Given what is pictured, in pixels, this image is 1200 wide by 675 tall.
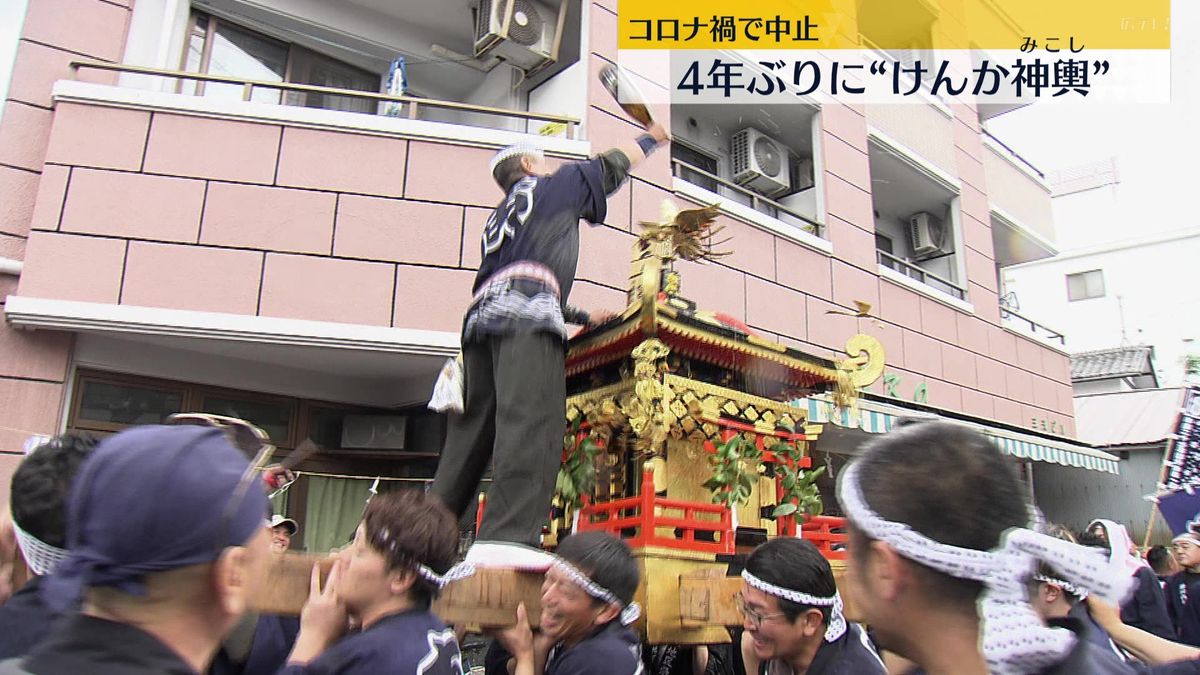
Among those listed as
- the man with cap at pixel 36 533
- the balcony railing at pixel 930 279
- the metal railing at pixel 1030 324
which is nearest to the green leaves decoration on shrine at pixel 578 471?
the man with cap at pixel 36 533

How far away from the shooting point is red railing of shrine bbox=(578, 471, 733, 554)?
12.4ft

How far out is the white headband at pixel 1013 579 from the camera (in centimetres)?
146

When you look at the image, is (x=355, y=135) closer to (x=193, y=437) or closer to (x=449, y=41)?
(x=449, y=41)

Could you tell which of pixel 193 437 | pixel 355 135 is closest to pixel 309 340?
pixel 355 135

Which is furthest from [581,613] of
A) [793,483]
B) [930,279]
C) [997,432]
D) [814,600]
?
[930,279]

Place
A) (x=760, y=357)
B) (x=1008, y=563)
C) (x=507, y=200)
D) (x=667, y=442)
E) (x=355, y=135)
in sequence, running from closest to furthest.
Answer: (x=1008, y=563)
(x=507, y=200)
(x=667, y=442)
(x=760, y=357)
(x=355, y=135)

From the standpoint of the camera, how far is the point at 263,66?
28.1ft

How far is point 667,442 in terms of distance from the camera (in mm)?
4262

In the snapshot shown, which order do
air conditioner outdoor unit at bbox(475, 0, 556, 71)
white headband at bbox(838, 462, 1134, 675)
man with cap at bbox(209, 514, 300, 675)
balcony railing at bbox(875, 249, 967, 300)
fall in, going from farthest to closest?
balcony railing at bbox(875, 249, 967, 300)
air conditioner outdoor unit at bbox(475, 0, 556, 71)
man with cap at bbox(209, 514, 300, 675)
white headband at bbox(838, 462, 1134, 675)

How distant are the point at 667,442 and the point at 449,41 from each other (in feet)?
21.9

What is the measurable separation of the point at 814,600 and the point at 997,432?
9476mm

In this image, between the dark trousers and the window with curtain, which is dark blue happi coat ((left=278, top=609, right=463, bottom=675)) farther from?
the window with curtain

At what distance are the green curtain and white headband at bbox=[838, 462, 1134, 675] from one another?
709 cm

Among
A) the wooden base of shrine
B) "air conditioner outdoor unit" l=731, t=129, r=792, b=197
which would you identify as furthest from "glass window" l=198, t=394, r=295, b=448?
"air conditioner outdoor unit" l=731, t=129, r=792, b=197
